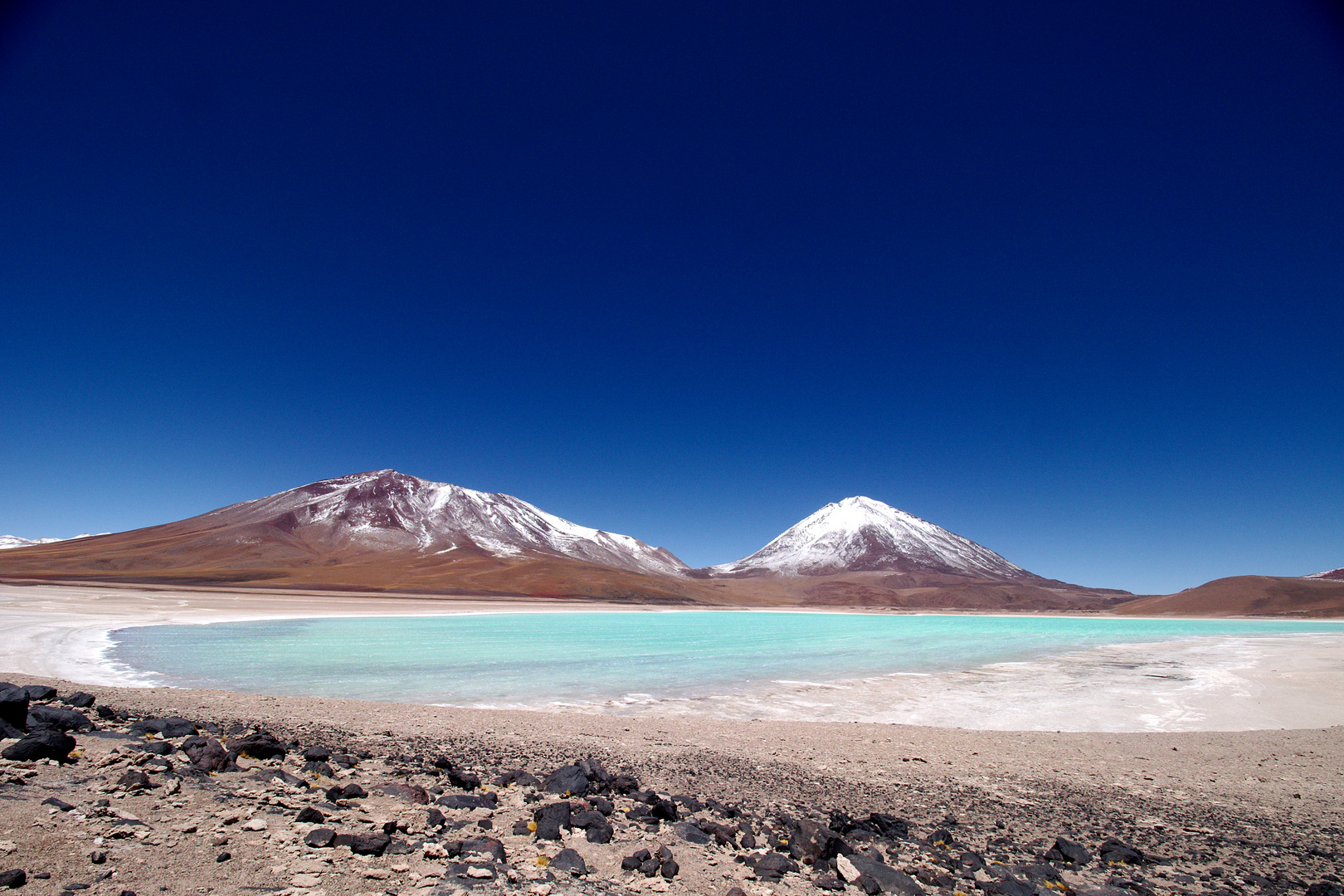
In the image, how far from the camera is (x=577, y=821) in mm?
5406

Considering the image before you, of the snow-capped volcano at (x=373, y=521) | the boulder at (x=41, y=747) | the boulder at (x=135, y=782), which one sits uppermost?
the snow-capped volcano at (x=373, y=521)

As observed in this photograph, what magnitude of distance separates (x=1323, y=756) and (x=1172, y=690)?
7.71m

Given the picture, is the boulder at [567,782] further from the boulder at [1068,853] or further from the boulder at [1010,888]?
the boulder at [1068,853]

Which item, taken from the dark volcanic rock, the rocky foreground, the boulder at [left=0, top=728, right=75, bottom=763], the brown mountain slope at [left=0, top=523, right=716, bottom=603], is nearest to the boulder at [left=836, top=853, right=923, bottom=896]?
the rocky foreground

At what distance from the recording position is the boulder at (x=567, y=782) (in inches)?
248

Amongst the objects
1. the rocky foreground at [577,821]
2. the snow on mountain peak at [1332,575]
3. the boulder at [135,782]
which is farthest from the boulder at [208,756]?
the snow on mountain peak at [1332,575]

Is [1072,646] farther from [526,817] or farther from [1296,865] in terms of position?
[526,817]

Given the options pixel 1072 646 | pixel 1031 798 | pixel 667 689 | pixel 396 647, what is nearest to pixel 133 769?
pixel 1031 798

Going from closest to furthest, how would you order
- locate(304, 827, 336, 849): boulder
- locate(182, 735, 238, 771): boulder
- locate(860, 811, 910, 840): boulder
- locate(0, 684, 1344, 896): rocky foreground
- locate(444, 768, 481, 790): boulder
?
locate(0, 684, 1344, 896): rocky foreground → locate(304, 827, 336, 849): boulder → locate(860, 811, 910, 840): boulder → locate(182, 735, 238, 771): boulder → locate(444, 768, 481, 790): boulder

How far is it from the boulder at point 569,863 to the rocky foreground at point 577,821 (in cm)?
2

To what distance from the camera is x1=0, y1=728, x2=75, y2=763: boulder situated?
544 cm

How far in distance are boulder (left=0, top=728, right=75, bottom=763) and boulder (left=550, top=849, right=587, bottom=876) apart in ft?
16.0

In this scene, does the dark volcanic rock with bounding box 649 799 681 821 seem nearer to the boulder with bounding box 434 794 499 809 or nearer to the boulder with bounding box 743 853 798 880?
the boulder with bounding box 743 853 798 880

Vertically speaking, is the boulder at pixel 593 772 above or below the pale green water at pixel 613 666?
above
